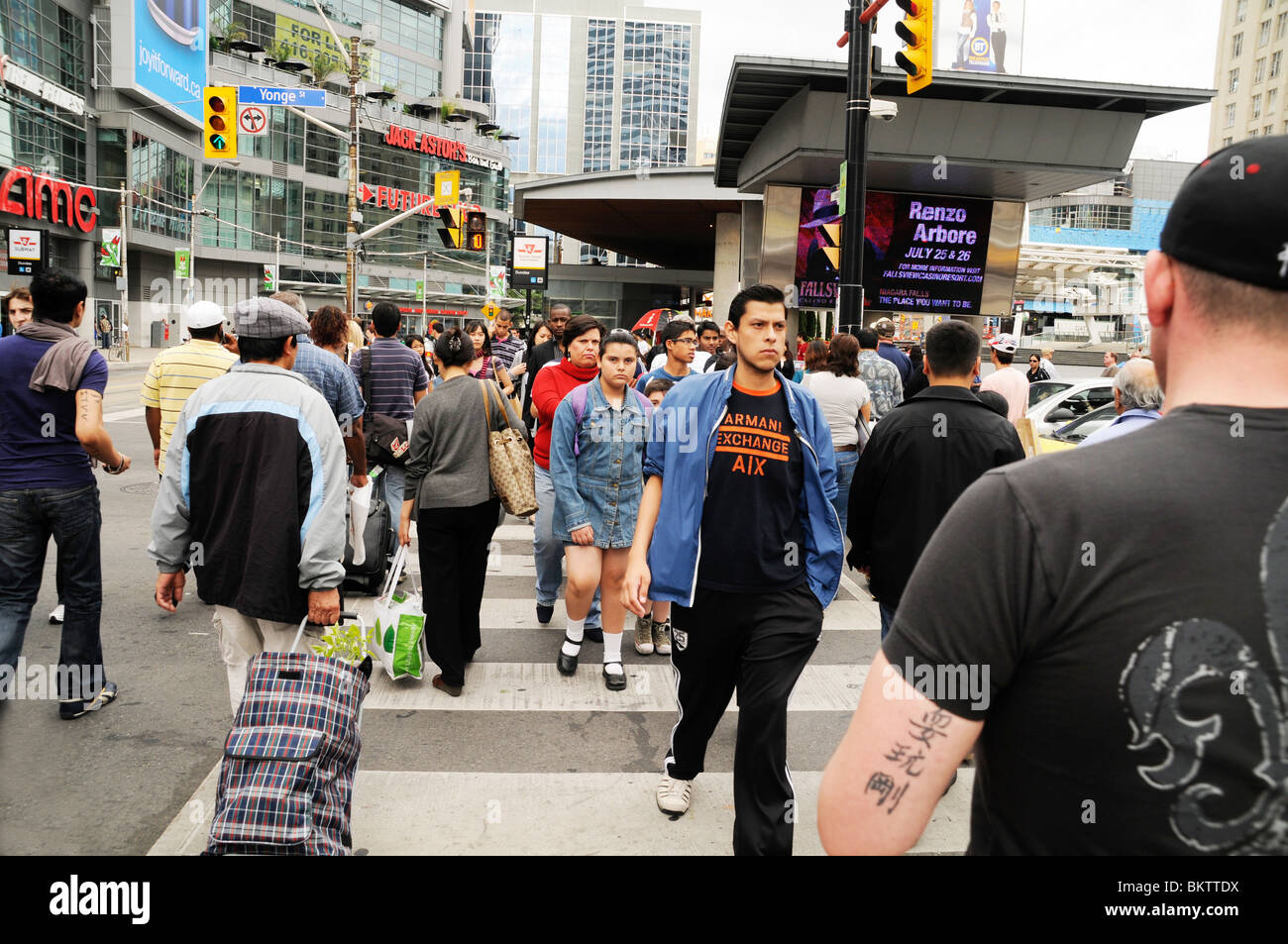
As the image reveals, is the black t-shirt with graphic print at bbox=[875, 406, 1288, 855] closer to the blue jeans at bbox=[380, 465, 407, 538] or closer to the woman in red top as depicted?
the woman in red top

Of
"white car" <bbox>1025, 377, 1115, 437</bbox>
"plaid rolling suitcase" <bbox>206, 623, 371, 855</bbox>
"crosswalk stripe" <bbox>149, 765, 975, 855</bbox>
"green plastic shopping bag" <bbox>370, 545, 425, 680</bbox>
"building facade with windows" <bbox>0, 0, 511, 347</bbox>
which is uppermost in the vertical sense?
Answer: "building facade with windows" <bbox>0, 0, 511, 347</bbox>

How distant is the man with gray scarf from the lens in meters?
A: 4.49

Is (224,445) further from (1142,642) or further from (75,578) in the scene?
(1142,642)

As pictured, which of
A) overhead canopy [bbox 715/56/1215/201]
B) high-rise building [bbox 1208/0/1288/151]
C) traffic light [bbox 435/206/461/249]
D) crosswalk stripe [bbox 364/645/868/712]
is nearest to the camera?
crosswalk stripe [bbox 364/645/868/712]

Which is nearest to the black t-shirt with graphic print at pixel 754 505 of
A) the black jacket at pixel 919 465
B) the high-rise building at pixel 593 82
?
the black jacket at pixel 919 465

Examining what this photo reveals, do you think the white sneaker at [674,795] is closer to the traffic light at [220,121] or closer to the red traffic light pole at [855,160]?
the red traffic light pole at [855,160]

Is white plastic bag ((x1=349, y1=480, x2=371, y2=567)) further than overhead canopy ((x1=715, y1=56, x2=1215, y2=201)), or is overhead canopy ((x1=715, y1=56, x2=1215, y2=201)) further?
overhead canopy ((x1=715, y1=56, x2=1215, y2=201))

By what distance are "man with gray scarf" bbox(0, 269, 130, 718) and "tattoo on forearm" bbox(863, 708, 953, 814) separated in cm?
447

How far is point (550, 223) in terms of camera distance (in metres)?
36.8

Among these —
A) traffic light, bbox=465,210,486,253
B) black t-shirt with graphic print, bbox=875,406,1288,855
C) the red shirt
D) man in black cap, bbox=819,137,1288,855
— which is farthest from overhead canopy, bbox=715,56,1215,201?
black t-shirt with graphic print, bbox=875,406,1288,855

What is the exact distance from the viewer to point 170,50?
47.0 meters

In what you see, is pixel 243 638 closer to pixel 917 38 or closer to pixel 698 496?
pixel 698 496
